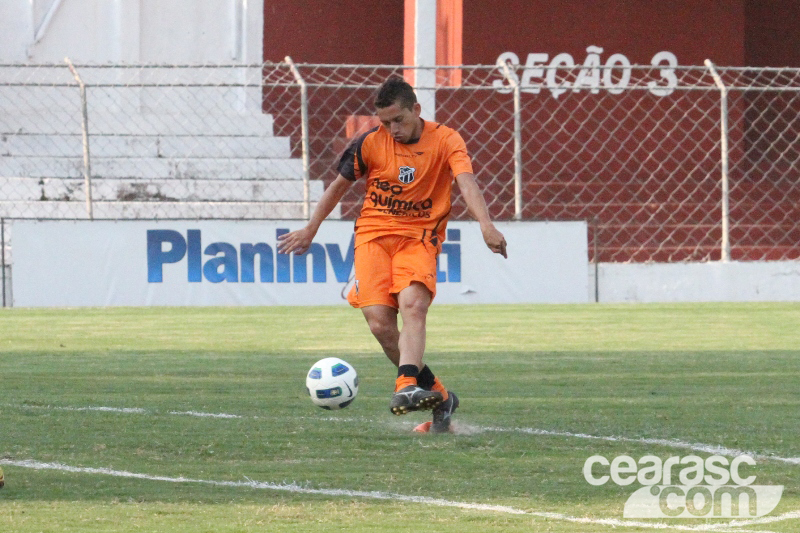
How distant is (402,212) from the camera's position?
6.04m

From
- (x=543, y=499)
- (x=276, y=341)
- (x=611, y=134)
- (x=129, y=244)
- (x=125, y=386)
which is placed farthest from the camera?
(x=611, y=134)

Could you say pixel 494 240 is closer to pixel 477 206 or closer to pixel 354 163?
pixel 477 206

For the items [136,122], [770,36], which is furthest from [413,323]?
[770,36]

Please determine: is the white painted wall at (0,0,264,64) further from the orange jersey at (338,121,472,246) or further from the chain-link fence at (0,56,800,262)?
the orange jersey at (338,121,472,246)

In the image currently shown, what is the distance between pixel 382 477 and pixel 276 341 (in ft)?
21.3

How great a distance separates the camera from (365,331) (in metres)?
12.1

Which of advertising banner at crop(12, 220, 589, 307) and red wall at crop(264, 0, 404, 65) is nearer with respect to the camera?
advertising banner at crop(12, 220, 589, 307)

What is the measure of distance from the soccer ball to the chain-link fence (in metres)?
12.0

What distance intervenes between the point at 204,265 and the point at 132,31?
922 centimetres

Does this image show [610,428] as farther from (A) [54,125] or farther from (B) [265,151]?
(A) [54,125]

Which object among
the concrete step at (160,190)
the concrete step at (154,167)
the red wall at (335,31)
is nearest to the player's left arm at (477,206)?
the concrete step at (160,190)

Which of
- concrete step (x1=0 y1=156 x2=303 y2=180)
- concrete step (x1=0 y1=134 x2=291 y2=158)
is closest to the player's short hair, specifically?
concrete step (x1=0 y1=156 x2=303 y2=180)

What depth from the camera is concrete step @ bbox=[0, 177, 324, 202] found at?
19.1 meters

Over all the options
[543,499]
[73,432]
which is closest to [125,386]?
[73,432]
